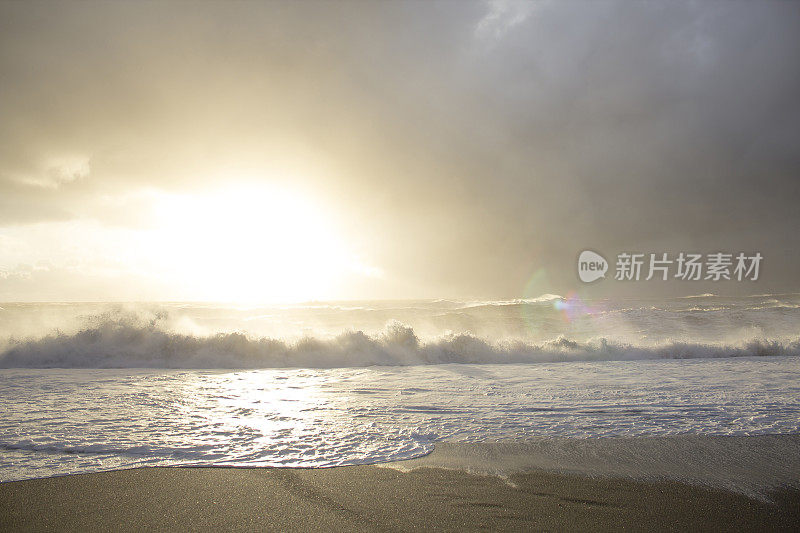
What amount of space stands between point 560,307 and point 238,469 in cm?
3216

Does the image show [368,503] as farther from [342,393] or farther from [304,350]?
[304,350]

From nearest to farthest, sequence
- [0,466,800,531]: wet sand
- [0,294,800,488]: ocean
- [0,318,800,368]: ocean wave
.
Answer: [0,466,800,531]: wet sand → [0,294,800,488]: ocean → [0,318,800,368]: ocean wave

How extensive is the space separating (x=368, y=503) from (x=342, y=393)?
209 inches

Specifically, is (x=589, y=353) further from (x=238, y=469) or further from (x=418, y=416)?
(x=238, y=469)

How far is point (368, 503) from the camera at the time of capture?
11.7 ft

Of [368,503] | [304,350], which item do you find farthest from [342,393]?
[304,350]

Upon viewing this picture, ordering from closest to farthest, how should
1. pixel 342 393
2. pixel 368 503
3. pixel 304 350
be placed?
pixel 368 503 < pixel 342 393 < pixel 304 350

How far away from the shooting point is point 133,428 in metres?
5.94

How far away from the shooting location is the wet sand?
128 inches

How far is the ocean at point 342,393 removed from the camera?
518 cm

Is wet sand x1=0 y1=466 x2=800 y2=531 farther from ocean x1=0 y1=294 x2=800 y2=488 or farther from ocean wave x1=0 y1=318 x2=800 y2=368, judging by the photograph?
ocean wave x1=0 y1=318 x2=800 y2=368

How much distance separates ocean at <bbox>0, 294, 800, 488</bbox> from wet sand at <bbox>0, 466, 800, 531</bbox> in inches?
17.2

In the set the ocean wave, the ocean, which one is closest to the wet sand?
the ocean

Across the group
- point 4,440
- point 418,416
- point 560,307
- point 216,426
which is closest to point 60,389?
point 4,440
